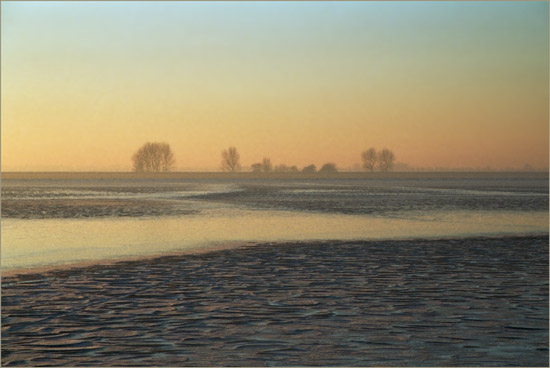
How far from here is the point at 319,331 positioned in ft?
27.9

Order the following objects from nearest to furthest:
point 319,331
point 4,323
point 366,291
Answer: point 319,331 < point 4,323 < point 366,291

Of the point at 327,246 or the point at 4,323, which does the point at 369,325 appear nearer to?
the point at 4,323

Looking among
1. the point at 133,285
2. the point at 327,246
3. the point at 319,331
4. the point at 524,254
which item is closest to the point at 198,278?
the point at 133,285

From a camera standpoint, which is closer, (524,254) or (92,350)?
(92,350)

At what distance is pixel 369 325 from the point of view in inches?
348

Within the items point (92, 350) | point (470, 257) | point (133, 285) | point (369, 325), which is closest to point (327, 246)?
point (470, 257)

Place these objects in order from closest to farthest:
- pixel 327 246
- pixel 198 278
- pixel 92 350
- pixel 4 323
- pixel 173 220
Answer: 1. pixel 92 350
2. pixel 4 323
3. pixel 198 278
4. pixel 327 246
5. pixel 173 220

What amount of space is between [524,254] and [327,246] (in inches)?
204

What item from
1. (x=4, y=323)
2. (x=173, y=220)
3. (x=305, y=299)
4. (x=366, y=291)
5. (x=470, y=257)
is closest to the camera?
(x=4, y=323)

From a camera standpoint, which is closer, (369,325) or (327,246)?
(369,325)

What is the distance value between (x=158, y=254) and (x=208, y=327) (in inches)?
344

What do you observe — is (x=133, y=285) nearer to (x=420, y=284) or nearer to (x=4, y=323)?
(x=4, y=323)

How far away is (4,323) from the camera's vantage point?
9117 mm

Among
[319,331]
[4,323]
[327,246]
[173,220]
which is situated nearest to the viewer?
[319,331]
